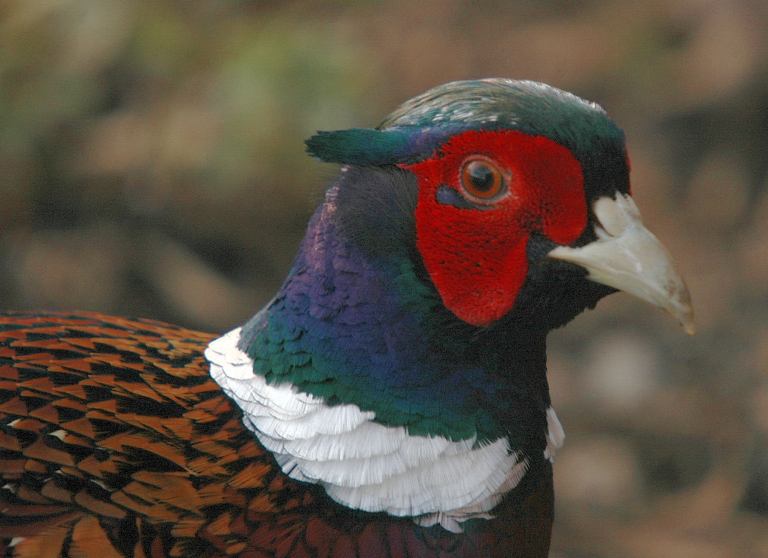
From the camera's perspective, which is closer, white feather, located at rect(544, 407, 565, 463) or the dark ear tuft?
the dark ear tuft

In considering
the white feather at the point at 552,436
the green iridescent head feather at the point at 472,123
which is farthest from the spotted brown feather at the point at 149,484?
the green iridescent head feather at the point at 472,123

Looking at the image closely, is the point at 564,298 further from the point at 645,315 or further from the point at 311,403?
the point at 645,315

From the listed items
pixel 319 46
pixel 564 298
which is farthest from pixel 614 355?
pixel 564 298

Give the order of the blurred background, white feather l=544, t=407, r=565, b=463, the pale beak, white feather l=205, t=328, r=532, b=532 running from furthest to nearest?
the blurred background < white feather l=544, t=407, r=565, b=463 < white feather l=205, t=328, r=532, b=532 < the pale beak

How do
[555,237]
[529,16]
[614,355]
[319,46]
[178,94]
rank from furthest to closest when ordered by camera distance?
[529,16]
[614,355]
[178,94]
[319,46]
[555,237]

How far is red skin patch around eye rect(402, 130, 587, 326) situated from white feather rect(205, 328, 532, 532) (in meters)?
0.28

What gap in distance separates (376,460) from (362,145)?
0.61 metres

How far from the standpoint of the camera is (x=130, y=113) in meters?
5.31

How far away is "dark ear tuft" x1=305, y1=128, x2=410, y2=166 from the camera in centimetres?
213

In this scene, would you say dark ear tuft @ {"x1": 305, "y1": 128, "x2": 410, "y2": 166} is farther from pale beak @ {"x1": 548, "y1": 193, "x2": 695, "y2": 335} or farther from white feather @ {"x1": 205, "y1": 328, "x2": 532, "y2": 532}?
white feather @ {"x1": 205, "y1": 328, "x2": 532, "y2": 532}

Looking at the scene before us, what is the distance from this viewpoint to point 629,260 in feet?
6.69

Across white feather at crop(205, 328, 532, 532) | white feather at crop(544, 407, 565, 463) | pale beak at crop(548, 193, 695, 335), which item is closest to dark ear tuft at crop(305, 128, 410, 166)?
pale beak at crop(548, 193, 695, 335)

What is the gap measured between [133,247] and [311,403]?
3.35 metres

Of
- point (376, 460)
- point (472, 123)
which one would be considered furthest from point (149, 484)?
point (472, 123)
